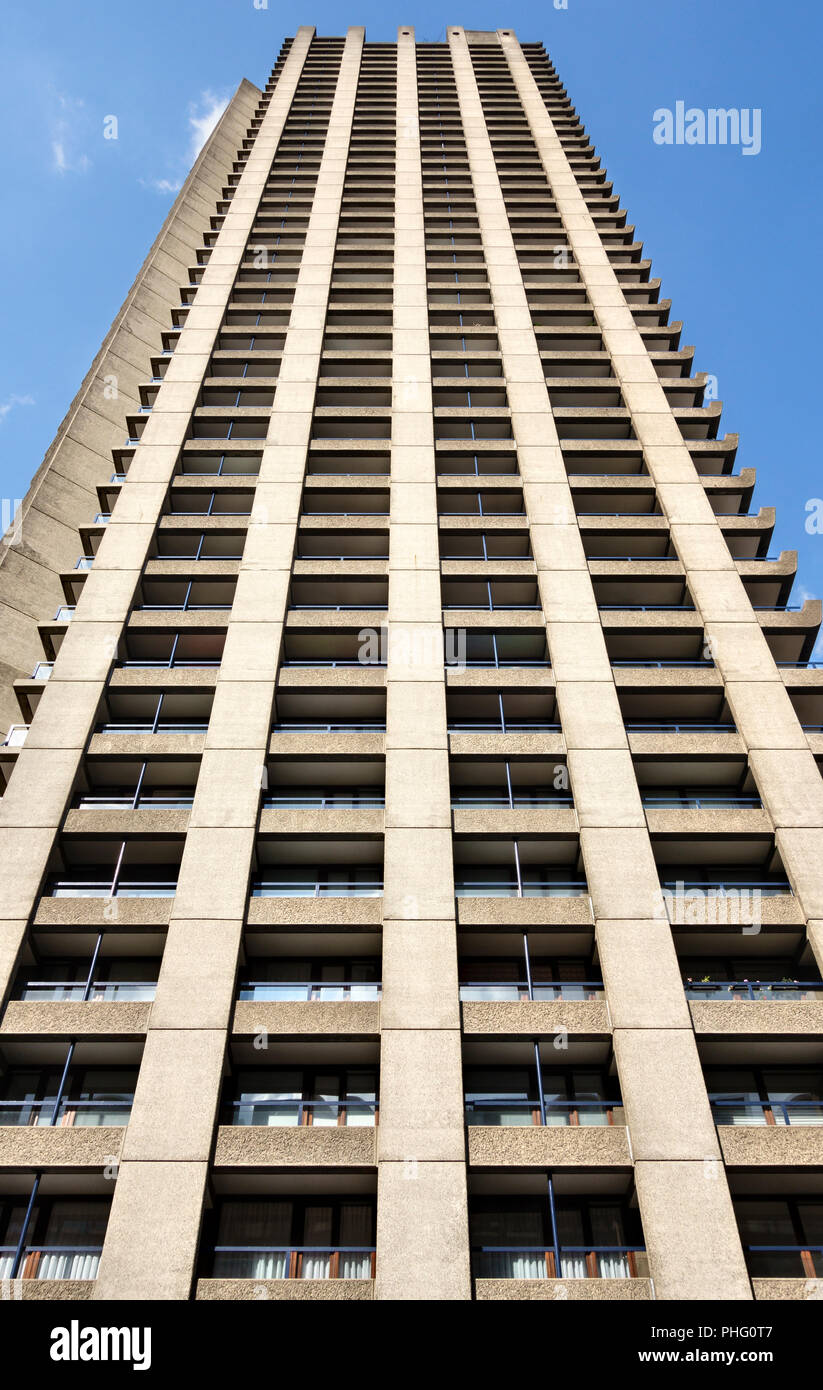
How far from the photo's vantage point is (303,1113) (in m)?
17.7

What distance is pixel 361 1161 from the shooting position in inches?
655

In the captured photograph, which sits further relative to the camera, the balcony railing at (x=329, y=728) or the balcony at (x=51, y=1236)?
the balcony railing at (x=329, y=728)

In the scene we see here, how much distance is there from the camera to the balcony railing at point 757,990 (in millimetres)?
19344

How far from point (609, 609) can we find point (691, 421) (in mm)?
8497

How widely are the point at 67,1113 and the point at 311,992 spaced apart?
13.9ft

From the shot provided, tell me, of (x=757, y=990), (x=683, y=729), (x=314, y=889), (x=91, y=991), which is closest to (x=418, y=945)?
(x=314, y=889)

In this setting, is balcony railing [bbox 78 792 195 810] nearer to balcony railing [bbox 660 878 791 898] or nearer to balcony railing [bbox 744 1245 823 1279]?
balcony railing [bbox 660 878 791 898]

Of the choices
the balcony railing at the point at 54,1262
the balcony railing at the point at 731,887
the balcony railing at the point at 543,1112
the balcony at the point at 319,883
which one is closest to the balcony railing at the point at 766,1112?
the balcony railing at the point at 543,1112

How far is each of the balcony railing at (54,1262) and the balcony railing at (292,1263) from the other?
5.75 feet

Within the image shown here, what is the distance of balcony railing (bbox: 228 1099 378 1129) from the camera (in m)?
17.5

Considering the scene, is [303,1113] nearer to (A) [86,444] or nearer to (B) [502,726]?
(B) [502,726]

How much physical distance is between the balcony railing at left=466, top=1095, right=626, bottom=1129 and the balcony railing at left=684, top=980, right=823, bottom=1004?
115 inches

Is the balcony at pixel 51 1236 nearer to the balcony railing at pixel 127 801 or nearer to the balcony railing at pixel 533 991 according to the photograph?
the balcony railing at pixel 533 991
